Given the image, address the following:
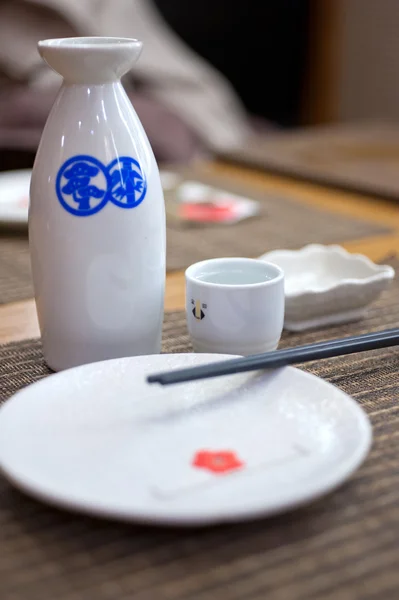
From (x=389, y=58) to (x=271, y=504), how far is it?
3.20m

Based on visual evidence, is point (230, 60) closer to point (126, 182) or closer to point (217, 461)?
point (126, 182)

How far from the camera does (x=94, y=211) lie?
633 mm

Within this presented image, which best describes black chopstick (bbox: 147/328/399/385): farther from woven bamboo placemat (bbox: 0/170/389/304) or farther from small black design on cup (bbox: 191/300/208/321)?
woven bamboo placemat (bbox: 0/170/389/304)

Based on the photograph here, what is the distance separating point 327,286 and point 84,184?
0.98ft

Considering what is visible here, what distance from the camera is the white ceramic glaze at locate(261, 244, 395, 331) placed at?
76cm

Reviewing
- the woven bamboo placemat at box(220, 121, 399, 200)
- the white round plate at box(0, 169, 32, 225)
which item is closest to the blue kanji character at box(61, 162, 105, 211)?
the white round plate at box(0, 169, 32, 225)

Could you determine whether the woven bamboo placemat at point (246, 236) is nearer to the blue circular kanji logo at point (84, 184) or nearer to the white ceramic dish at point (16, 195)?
the white ceramic dish at point (16, 195)

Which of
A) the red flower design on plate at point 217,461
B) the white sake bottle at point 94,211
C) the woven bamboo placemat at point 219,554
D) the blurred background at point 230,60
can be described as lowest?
the blurred background at point 230,60

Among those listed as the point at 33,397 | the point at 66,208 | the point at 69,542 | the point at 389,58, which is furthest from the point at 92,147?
the point at 389,58

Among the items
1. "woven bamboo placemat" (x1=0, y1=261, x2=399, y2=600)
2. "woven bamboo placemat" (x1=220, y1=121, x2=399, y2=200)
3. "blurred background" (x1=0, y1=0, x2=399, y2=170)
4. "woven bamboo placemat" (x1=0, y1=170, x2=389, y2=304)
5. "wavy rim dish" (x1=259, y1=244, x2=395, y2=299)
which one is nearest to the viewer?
"woven bamboo placemat" (x1=0, y1=261, x2=399, y2=600)

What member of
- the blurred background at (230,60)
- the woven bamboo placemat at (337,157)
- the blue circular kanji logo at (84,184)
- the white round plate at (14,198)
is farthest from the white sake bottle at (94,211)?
the blurred background at (230,60)

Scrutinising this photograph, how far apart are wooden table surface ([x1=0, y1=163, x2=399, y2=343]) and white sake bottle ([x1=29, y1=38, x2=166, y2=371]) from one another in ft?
0.45

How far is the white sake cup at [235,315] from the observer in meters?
0.66

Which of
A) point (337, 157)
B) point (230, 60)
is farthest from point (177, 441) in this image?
point (230, 60)
